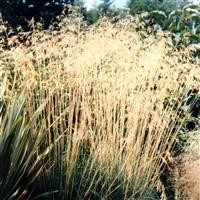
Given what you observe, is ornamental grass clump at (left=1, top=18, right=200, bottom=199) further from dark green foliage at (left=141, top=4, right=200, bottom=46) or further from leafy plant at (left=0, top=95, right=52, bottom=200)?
dark green foliage at (left=141, top=4, right=200, bottom=46)

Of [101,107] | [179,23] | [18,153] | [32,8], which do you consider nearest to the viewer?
[18,153]

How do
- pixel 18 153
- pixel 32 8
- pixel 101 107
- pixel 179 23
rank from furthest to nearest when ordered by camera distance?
pixel 32 8, pixel 179 23, pixel 101 107, pixel 18 153

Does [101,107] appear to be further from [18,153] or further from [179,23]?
[179,23]

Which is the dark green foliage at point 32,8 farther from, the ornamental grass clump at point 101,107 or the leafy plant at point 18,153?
the leafy plant at point 18,153

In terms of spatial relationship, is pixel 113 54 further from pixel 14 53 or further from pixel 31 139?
pixel 31 139

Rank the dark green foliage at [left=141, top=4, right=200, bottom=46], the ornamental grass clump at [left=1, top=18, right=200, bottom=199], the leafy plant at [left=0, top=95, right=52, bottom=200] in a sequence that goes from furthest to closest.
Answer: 1. the dark green foliage at [left=141, top=4, right=200, bottom=46]
2. the ornamental grass clump at [left=1, top=18, right=200, bottom=199]
3. the leafy plant at [left=0, top=95, right=52, bottom=200]

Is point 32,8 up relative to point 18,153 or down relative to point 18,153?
down

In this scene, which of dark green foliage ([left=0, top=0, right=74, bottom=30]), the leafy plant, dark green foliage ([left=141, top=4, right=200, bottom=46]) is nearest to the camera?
the leafy plant

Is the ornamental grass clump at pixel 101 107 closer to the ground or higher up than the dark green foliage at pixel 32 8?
higher up

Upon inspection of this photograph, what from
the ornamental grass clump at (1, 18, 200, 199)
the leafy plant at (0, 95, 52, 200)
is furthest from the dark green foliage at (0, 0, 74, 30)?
the leafy plant at (0, 95, 52, 200)

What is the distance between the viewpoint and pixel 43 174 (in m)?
4.05

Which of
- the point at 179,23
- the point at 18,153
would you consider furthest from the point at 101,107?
the point at 179,23

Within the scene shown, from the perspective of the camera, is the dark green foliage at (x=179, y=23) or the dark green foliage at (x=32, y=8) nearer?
the dark green foliage at (x=179, y=23)

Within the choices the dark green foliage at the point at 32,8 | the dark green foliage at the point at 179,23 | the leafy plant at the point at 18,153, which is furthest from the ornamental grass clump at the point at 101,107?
the dark green foliage at the point at 32,8
